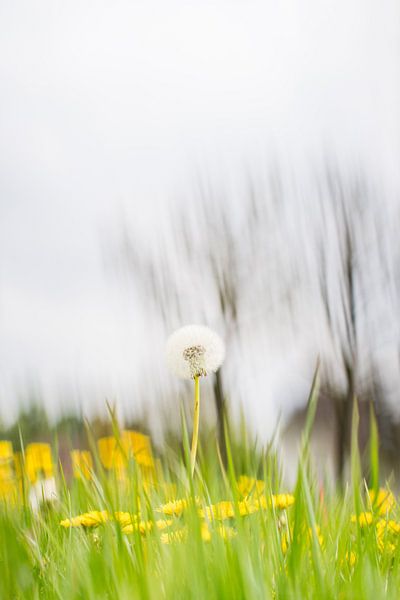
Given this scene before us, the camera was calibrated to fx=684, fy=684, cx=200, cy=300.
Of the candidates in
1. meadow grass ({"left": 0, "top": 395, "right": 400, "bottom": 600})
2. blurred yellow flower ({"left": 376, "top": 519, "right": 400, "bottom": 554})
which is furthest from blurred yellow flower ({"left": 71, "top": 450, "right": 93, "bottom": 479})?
blurred yellow flower ({"left": 376, "top": 519, "right": 400, "bottom": 554})

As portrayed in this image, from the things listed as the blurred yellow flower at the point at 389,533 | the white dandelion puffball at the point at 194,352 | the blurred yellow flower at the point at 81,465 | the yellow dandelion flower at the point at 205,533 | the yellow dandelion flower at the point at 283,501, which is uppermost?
the white dandelion puffball at the point at 194,352

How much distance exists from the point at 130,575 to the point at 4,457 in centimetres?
40

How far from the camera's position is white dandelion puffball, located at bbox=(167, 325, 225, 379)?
2.39ft

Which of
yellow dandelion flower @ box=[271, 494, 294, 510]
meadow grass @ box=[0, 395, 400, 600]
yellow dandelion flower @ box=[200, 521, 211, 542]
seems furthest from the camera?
yellow dandelion flower @ box=[271, 494, 294, 510]

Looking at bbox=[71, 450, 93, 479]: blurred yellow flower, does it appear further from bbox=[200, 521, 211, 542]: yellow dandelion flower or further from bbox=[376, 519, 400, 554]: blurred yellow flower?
bbox=[376, 519, 400, 554]: blurred yellow flower

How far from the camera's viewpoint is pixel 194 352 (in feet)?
2.44

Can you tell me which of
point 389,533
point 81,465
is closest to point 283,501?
point 389,533

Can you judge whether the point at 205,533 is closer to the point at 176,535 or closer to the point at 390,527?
the point at 176,535

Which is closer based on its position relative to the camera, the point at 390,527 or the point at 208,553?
the point at 208,553

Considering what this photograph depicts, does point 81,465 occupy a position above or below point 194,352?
below

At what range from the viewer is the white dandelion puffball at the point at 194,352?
28.7 inches

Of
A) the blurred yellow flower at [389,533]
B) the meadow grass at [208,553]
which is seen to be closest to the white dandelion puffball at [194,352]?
the meadow grass at [208,553]

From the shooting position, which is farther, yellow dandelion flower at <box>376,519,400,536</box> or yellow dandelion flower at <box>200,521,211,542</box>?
yellow dandelion flower at <box>376,519,400,536</box>

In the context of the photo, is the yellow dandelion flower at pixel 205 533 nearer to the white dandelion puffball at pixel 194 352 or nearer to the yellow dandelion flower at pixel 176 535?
the yellow dandelion flower at pixel 176 535
